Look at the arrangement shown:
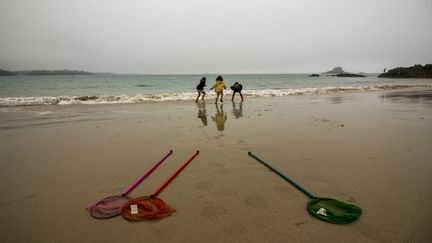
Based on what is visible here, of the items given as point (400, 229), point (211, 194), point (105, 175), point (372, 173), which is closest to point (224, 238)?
point (211, 194)

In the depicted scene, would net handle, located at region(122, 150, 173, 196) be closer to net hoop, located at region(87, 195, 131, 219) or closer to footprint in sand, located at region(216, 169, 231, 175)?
net hoop, located at region(87, 195, 131, 219)

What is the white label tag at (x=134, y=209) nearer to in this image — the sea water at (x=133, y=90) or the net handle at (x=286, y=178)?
the net handle at (x=286, y=178)

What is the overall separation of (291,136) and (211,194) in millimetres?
3690

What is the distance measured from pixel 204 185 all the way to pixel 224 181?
0.33 m

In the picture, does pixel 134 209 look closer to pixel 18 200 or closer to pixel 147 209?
pixel 147 209

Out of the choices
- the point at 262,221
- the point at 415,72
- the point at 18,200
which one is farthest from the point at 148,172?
the point at 415,72

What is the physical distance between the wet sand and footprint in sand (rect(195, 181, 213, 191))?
2cm

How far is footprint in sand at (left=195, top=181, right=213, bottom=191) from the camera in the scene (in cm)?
344

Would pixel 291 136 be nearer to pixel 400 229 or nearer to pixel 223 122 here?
pixel 223 122

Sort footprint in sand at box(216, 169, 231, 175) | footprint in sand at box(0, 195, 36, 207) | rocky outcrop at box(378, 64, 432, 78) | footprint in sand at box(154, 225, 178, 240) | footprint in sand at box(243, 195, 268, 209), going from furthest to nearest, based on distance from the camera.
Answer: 1. rocky outcrop at box(378, 64, 432, 78)
2. footprint in sand at box(216, 169, 231, 175)
3. footprint in sand at box(0, 195, 36, 207)
4. footprint in sand at box(243, 195, 268, 209)
5. footprint in sand at box(154, 225, 178, 240)

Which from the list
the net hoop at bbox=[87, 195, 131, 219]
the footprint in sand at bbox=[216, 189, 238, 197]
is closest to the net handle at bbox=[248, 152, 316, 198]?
the footprint in sand at bbox=[216, 189, 238, 197]

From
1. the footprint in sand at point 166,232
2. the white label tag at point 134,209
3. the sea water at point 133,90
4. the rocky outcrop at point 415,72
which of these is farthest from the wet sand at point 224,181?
the rocky outcrop at point 415,72

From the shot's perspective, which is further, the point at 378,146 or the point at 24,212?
the point at 378,146

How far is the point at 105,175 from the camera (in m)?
3.93
